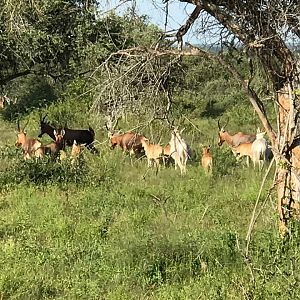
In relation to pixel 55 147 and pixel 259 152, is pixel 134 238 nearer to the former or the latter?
pixel 259 152

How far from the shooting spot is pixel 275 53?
20.6 feet

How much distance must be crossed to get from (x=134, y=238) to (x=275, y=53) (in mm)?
2362

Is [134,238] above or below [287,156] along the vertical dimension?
below

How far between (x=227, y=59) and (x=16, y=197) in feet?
13.3

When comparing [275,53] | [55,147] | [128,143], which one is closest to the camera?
[275,53]

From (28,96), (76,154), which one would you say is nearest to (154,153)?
(76,154)

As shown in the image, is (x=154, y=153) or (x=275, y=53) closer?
(x=275, y=53)

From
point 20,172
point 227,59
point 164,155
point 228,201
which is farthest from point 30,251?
point 164,155

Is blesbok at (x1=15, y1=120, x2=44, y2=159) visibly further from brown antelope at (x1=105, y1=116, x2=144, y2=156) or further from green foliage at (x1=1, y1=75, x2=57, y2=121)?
green foliage at (x1=1, y1=75, x2=57, y2=121)

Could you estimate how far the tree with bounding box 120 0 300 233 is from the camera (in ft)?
19.4

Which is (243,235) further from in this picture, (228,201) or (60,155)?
(60,155)

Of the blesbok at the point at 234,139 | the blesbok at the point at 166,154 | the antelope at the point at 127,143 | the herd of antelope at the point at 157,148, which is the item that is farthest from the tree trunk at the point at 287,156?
the blesbok at the point at 234,139

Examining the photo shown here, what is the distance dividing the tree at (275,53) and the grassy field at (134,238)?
56 cm

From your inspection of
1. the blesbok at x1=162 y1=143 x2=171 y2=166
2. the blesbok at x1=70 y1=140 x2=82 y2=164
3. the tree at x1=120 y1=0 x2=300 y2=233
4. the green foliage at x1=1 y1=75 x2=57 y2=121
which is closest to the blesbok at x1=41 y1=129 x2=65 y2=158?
the blesbok at x1=70 y1=140 x2=82 y2=164
